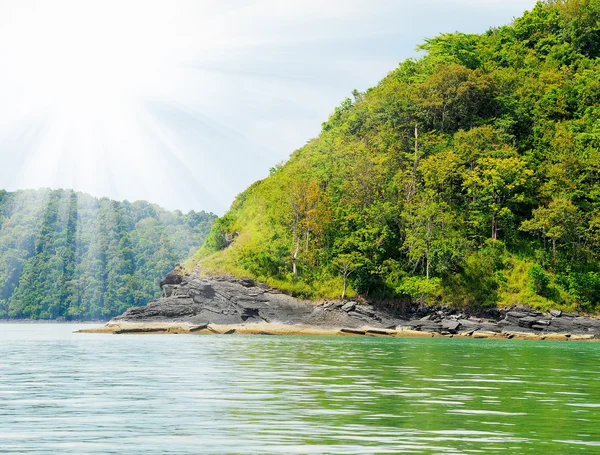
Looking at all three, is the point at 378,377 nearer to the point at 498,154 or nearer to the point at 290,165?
the point at 498,154

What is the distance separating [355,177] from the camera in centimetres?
8512

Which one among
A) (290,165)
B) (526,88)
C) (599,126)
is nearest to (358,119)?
(290,165)

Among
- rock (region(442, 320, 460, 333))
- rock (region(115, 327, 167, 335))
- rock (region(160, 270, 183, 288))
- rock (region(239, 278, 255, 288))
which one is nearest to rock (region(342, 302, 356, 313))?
rock (region(442, 320, 460, 333))

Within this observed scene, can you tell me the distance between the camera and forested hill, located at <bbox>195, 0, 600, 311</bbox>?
76.8 m

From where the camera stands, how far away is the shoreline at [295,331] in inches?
2736

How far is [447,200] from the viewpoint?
8356 centimetres

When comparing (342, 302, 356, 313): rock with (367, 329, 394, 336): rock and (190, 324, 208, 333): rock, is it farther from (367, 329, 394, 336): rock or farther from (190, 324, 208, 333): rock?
(190, 324, 208, 333): rock

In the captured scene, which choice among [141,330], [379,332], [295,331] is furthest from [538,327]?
[141,330]

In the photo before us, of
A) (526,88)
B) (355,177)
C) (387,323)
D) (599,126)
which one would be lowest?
(387,323)

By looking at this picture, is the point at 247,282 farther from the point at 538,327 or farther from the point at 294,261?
the point at 538,327

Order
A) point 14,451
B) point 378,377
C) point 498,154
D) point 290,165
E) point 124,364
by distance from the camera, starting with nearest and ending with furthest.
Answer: point 14,451
point 378,377
point 124,364
point 498,154
point 290,165

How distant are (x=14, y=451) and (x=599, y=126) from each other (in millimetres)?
81951

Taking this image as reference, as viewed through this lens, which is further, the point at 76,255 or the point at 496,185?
the point at 76,255

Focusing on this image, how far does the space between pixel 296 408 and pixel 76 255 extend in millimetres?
150453
